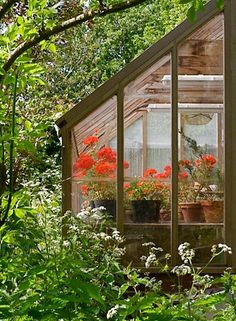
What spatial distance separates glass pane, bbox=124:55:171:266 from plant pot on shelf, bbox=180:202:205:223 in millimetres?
139

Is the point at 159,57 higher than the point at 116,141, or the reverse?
the point at 159,57

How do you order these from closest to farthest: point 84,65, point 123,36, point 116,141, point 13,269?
point 13,269 < point 116,141 < point 84,65 < point 123,36

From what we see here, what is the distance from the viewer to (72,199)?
7.17 meters

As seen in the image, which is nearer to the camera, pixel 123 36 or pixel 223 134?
pixel 223 134

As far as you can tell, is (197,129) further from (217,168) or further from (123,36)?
(123,36)

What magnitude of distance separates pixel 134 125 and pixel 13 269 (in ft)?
17.7

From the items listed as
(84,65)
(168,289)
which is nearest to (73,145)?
(168,289)

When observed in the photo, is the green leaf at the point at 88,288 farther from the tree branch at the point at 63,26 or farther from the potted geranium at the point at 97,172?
the potted geranium at the point at 97,172

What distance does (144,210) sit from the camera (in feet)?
23.1

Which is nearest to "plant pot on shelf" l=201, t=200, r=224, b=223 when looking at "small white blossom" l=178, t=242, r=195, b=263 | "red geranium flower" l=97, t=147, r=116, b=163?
"red geranium flower" l=97, t=147, r=116, b=163

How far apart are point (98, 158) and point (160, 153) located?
0.54m

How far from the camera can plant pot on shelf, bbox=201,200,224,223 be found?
711 centimetres

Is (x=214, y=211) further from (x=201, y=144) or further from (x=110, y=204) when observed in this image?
(x=110, y=204)

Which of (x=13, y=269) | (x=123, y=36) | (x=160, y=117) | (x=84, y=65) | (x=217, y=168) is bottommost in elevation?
(x=13, y=269)
